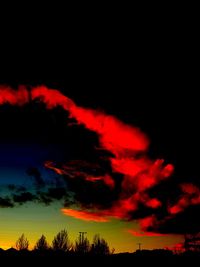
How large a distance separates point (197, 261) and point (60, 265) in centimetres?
1149

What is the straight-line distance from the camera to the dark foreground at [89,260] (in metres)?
29.0

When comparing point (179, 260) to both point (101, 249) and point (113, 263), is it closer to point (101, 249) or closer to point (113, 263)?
point (113, 263)

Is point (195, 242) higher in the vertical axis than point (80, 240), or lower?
lower

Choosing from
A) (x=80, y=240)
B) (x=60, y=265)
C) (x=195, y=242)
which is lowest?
(x=60, y=265)

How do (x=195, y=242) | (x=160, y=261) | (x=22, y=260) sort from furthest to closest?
1. (x=195, y=242)
2. (x=160, y=261)
3. (x=22, y=260)

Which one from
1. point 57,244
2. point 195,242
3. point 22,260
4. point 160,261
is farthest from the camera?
point 57,244

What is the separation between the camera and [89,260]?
30.3m

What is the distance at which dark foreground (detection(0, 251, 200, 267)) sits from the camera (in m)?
29.0

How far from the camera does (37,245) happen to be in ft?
318

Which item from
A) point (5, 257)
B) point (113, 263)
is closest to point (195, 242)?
point (113, 263)

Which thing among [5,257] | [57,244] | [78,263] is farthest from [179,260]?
[57,244]

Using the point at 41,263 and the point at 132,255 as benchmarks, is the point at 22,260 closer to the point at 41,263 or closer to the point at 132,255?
the point at 41,263

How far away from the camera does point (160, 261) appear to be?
1261 inches

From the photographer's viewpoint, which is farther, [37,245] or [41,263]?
[37,245]
